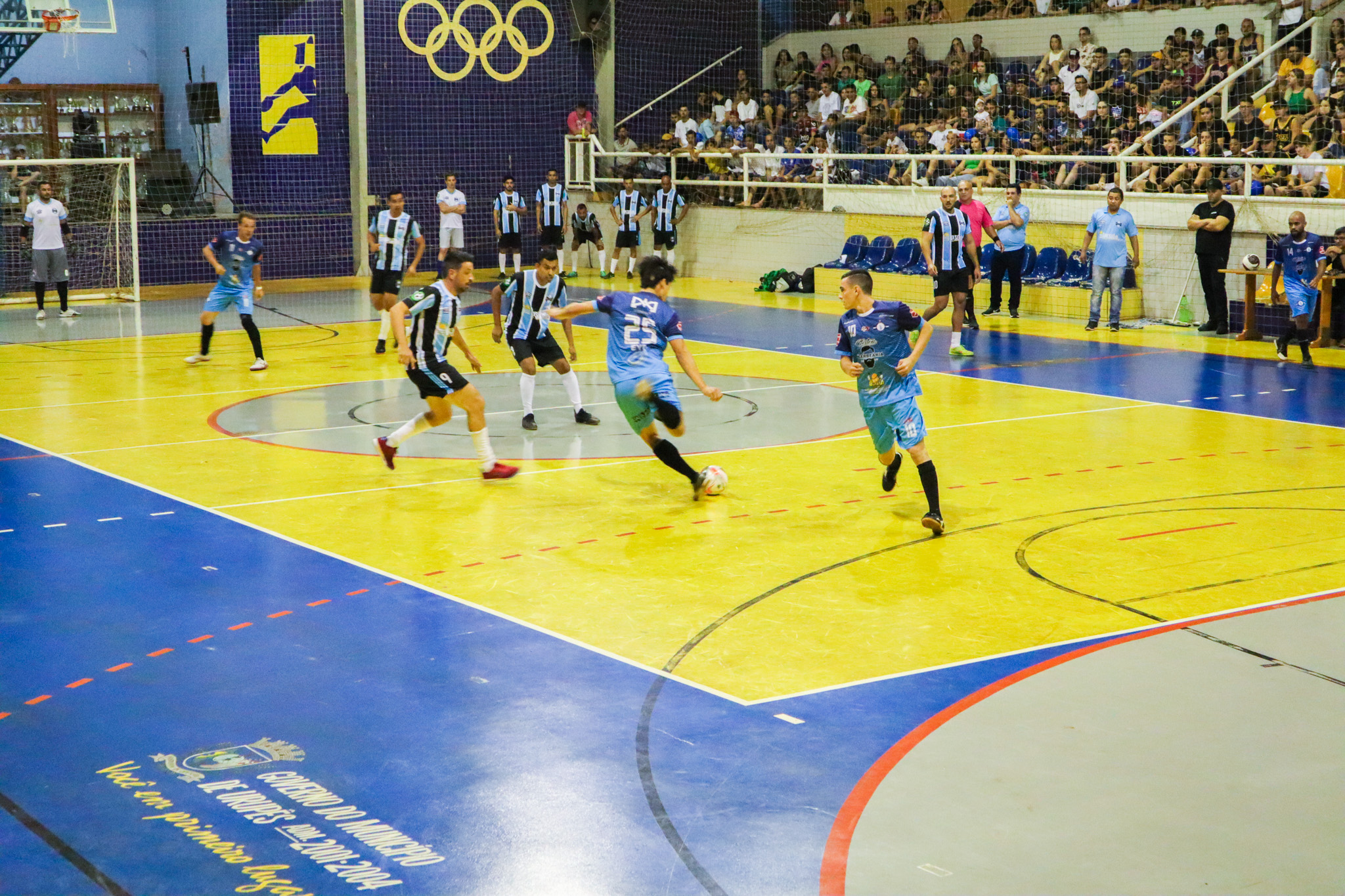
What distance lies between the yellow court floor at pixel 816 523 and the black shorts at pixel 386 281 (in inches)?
144

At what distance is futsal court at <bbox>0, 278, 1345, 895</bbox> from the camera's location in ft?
17.2

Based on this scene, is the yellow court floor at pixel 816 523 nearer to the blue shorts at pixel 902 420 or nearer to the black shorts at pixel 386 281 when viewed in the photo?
the blue shorts at pixel 902 420

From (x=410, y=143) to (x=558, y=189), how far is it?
3.49 metres

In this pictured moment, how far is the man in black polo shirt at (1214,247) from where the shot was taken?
20.6 meters

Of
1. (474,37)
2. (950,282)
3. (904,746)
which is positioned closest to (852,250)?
(950,282)

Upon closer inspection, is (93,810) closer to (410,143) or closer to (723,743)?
(723,743)

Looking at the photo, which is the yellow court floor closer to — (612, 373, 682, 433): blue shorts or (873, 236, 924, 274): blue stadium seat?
(612, 373, 682, 433): blue shorts

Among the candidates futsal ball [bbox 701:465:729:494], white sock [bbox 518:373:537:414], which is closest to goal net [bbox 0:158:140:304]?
white sock [bbox 518:373:537:414]

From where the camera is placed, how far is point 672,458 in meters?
10.7

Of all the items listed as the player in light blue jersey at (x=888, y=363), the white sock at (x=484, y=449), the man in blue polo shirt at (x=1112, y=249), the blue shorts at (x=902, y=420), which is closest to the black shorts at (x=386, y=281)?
the white sock at (x=484, y=449)

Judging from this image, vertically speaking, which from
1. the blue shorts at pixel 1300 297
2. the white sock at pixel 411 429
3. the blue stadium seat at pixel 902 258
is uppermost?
the blue stadium seat at pixel 902 258

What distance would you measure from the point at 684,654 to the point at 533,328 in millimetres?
6791

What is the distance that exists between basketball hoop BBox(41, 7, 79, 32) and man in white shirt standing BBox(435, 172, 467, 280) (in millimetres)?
7153

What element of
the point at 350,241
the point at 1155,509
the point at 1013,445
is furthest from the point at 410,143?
the point at 1155,509
